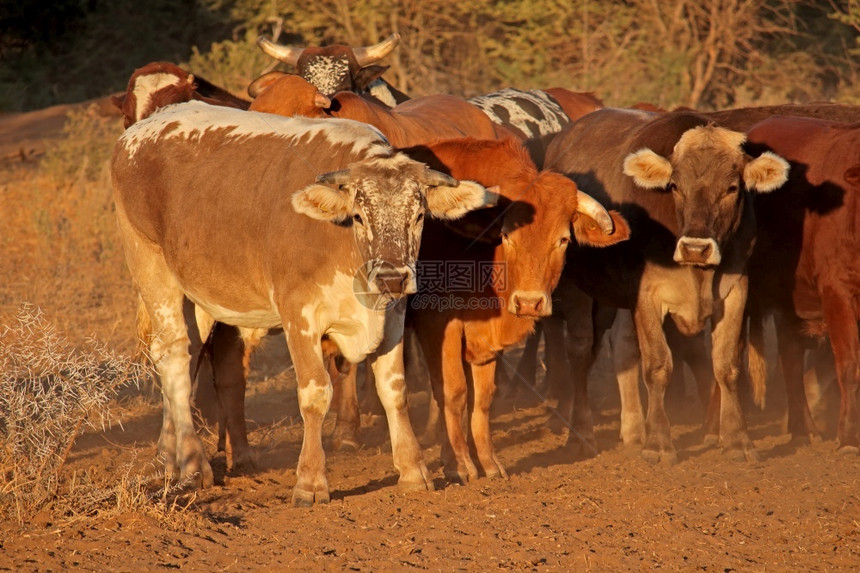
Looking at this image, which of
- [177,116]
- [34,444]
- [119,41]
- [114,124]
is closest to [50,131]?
[114,124]

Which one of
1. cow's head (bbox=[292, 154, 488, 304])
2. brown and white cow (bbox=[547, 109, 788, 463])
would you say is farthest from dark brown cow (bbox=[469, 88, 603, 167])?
cow's head (bbox=[292, 154, 488, 304])

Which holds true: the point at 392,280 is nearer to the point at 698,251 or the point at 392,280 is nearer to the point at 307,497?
the point at 307,497

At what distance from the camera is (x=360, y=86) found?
1069 centimetres

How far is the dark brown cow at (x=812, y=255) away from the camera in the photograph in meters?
7.98

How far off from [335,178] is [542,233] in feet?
4.48

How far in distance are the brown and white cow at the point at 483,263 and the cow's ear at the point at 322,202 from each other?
1.00 metres

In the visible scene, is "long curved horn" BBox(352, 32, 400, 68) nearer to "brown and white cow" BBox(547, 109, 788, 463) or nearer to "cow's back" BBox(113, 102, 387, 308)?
"cow's back" BBox(113, 102, 387, 308)

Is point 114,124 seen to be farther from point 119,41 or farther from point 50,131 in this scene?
point 119,41

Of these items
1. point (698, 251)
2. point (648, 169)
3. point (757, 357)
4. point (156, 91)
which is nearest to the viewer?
point (698, 251)

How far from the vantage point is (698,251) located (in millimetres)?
7148

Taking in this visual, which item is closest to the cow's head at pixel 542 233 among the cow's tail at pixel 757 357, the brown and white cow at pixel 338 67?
the cow's tail at pixel 757 357

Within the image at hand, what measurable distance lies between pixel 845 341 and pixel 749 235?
3.18 ft

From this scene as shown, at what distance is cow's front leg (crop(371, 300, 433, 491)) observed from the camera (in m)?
6.66

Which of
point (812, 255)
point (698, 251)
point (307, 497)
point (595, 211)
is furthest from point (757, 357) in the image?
point (307, 497)
